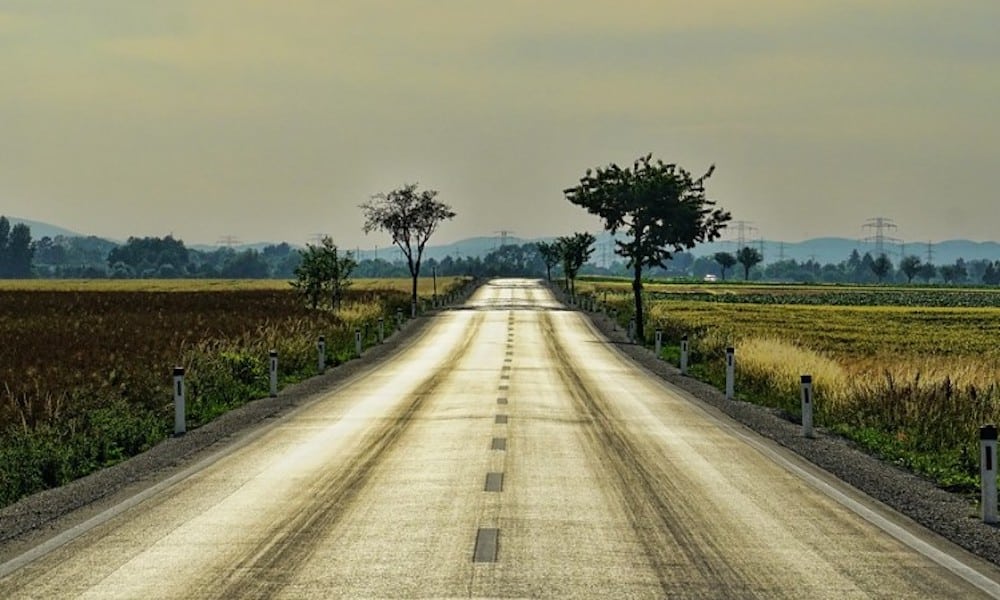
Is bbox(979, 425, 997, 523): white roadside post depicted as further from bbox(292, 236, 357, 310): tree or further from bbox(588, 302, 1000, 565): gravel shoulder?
bbox(292, 236, 357, 310): tree

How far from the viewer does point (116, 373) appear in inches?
808

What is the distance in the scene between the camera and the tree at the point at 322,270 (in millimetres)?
54188

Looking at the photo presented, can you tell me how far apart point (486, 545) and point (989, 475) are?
5247mm

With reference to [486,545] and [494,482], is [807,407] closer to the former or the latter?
[494,482]

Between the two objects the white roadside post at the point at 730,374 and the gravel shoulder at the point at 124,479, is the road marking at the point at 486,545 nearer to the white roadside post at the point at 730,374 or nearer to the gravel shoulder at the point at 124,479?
the gravel shoulder at the point at 124,479

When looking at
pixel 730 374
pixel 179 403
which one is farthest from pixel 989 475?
pixel 730 374

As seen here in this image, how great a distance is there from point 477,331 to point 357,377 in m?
22.9

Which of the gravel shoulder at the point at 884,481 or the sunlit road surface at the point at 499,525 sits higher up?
the sunlit road surface at the point at 499,525

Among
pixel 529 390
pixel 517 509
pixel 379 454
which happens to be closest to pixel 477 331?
pixel 529 390

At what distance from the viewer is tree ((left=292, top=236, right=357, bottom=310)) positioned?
54188 millimetres

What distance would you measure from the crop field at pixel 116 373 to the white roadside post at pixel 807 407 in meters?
9.85

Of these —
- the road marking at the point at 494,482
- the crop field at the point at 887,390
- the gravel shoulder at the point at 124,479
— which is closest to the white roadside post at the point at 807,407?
the crop field at the point at 887,390

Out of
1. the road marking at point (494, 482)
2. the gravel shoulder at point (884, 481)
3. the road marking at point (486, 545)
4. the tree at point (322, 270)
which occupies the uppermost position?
the tree at point (322, 270)

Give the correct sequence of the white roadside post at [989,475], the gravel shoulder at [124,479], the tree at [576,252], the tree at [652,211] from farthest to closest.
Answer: the tree at [576,252] → the tree at [652,211] → the white roadside post at [989,475] → the gravel shoulder at [124,479]
